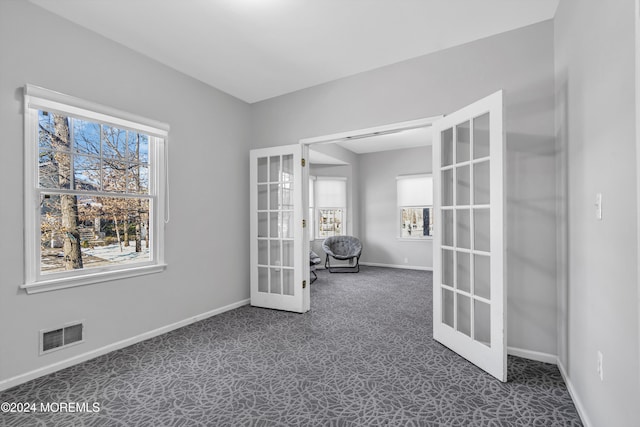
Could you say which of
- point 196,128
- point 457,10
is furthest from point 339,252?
point 457,10

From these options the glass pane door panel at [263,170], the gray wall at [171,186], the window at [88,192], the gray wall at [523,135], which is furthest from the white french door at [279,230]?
the gray wall at [523,135]

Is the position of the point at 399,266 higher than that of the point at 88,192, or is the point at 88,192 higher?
the point at 88,192

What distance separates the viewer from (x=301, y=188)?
376 cm

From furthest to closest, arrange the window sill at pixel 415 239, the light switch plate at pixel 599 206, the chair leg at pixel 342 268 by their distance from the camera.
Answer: the window sill at pixel 415 239 < the chair leg at pixel 342 268 < the light switch plate at pixel 599 206

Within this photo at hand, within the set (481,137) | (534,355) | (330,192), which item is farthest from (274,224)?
(330,192)

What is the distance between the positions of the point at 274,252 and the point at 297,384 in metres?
2.00

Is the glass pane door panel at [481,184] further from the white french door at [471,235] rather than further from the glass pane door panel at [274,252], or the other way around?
the glass pane door panel at [274,252]

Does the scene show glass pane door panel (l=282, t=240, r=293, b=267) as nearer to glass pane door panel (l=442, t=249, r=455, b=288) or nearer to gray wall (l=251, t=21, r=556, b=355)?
glass pane door panel (l=442, t=249, r=455, b=288)

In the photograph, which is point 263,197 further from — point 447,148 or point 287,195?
point 447,148

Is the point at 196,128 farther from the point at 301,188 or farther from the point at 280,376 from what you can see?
the point at 280,376

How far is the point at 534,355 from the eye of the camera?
246 cm

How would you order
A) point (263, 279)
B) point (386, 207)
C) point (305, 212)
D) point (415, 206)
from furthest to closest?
point (386, 207) < point (415, 206) < point (263, 279) < point (305, 212)

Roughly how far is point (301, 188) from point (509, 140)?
222cm

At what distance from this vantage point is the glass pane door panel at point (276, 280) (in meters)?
3.94
